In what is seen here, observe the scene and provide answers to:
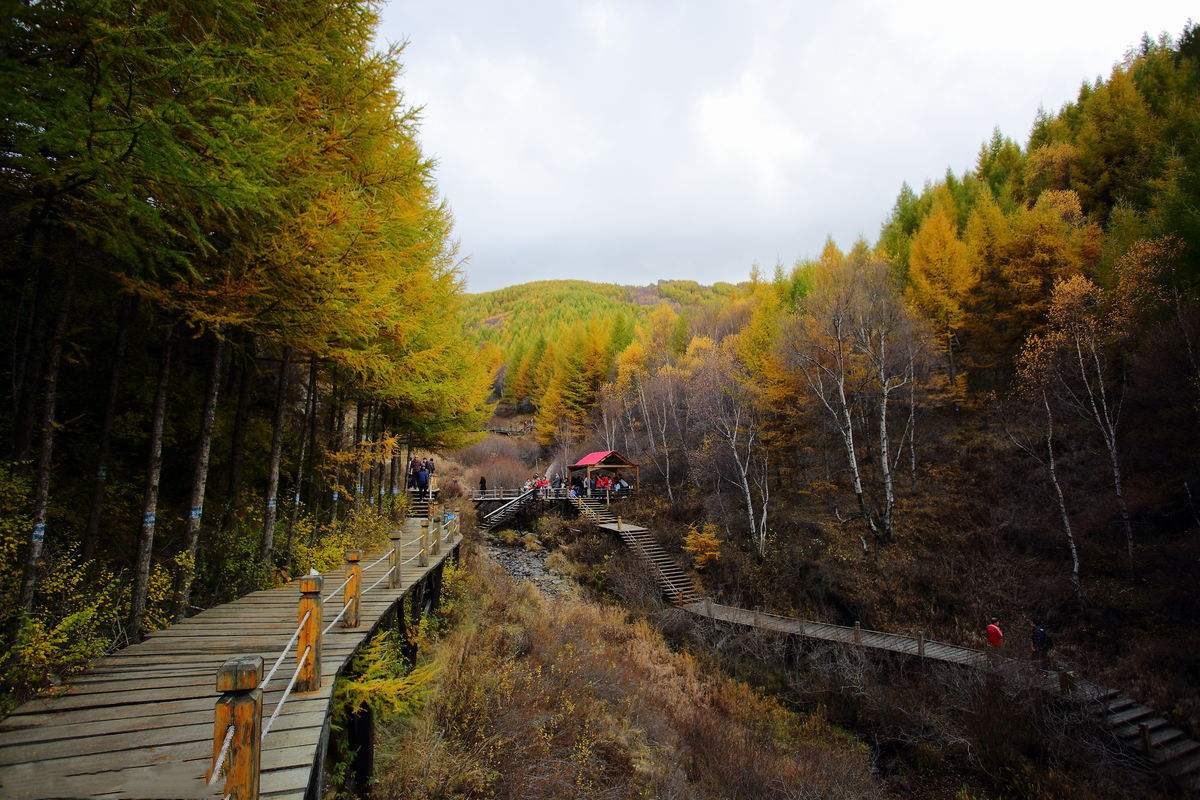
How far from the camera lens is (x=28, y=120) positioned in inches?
127

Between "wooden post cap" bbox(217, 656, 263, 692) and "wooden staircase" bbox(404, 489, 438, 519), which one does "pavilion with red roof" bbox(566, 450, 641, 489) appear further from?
"wooden post cap" bbox(217, 656, 263, 692)

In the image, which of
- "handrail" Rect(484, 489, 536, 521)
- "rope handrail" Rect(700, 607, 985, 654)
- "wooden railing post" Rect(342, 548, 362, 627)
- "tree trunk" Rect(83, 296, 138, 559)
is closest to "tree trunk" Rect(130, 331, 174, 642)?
"tree trunk" Rect(83, 296, 138, 559)

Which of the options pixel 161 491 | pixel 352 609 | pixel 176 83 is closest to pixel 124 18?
pixel 176 83

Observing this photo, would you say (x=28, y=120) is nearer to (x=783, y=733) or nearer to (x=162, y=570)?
(x=162, y=570)

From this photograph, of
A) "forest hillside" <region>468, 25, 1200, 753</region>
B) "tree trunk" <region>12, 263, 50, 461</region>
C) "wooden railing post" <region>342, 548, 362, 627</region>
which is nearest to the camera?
"tree trunk" <region>12, 263, 50, 461</region>

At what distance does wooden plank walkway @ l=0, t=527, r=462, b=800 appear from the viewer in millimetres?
3287

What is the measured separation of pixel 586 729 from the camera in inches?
349

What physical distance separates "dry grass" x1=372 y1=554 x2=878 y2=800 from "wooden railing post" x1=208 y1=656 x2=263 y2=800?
139 inches

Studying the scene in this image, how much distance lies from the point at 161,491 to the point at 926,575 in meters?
22.2

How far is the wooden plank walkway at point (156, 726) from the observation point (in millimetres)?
3287

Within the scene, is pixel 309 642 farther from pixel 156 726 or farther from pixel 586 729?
pixel 586 729

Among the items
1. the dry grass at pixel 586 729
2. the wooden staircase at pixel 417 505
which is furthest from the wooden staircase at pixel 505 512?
the dry grass at pixel 586 729

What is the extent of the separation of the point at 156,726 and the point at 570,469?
28.9m

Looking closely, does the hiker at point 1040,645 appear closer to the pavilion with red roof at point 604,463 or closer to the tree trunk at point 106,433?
the pavilion with red roof at point 604,463
